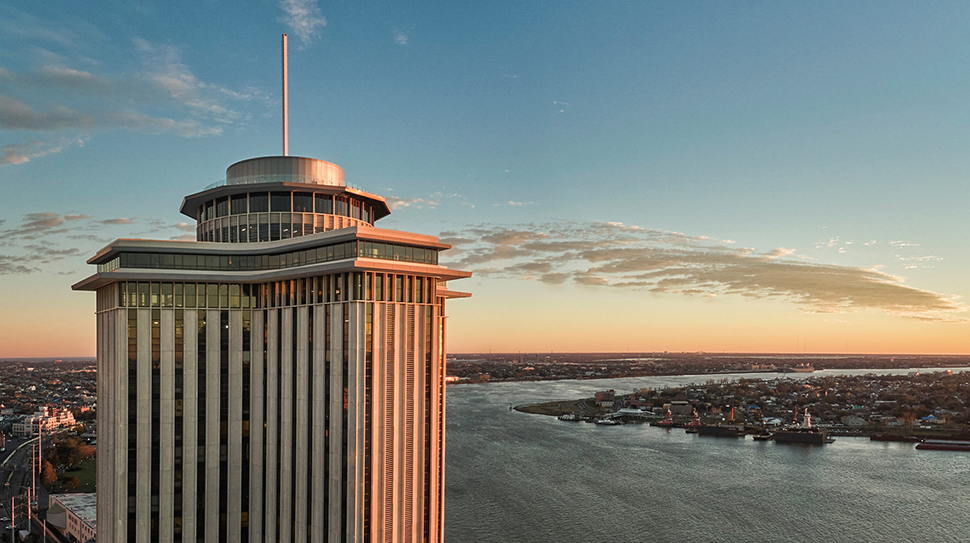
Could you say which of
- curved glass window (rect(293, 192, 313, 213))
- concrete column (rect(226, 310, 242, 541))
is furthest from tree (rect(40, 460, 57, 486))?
curved glass window (rect(293, 192, 313, 213))

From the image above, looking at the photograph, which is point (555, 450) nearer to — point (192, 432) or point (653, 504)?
point (653, 504)

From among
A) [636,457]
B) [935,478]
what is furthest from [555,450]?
[935,478]

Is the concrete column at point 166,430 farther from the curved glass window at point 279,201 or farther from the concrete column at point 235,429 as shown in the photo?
the curved glass window at point 279,201

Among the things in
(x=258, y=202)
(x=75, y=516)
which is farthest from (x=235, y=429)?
(x=75, y=516)

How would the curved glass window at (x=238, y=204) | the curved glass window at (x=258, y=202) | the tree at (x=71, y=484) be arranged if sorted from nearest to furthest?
the curved glass window at (x=258, y=202)
the curved glass window at (x=238, y=204)
the tree at (x=71, y=484)

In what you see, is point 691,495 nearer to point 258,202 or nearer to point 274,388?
point 274,388

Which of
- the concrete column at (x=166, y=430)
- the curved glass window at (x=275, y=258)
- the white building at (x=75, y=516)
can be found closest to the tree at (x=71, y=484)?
the white building at (x=75, y=516)

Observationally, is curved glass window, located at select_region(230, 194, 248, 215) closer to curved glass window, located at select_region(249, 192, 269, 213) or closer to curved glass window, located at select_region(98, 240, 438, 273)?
curved glass window, located at select_region(249, 192, 269, 213)
